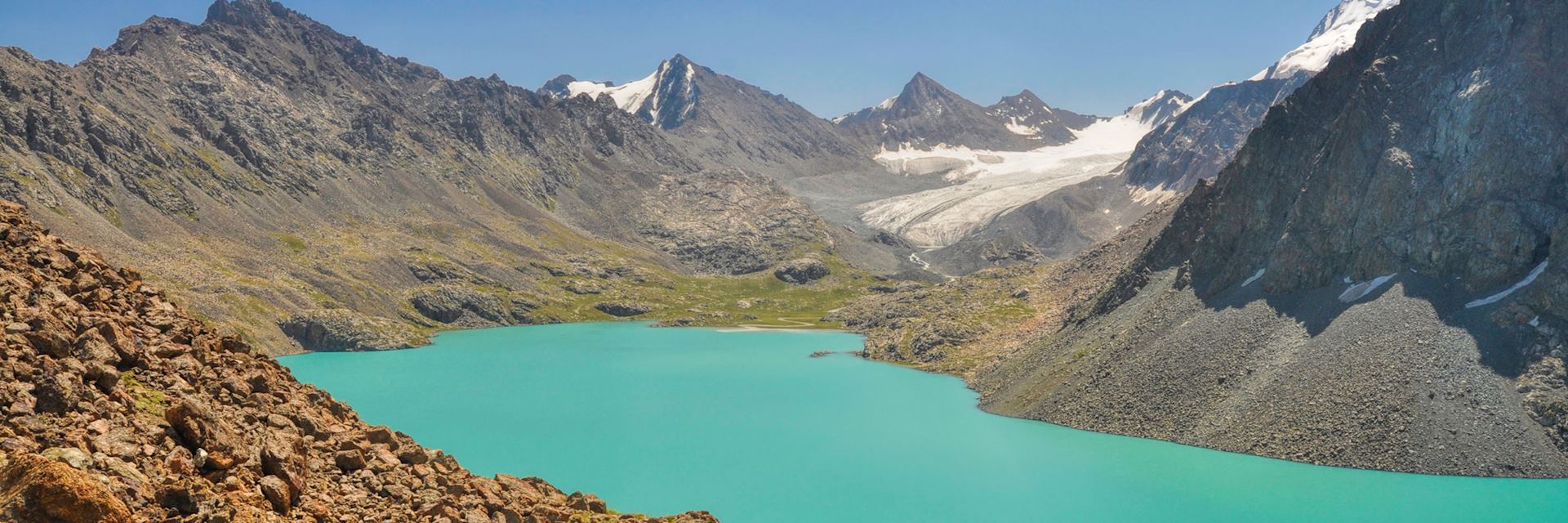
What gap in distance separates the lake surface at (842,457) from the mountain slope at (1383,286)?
11.6 feet

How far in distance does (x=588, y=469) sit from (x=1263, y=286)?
61.1 metres

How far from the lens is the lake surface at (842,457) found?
59.7 meters

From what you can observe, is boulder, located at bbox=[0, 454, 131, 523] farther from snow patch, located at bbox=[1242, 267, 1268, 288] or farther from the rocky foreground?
snow patch, located at bbox=[1242, 267, 1268, 288]

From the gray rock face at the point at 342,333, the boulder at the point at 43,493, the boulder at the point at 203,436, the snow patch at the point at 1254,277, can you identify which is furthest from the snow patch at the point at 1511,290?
the gray rock face at the point at 342,333

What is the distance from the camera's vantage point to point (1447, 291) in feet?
247

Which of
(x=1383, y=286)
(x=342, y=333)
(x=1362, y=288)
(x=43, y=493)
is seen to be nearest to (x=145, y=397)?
(x=43, y=493)

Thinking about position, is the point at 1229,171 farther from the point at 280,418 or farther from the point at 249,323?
the point at 249,323

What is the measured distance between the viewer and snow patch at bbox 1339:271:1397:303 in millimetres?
79438

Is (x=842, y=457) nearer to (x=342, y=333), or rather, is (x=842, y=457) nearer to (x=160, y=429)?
(x=160, y=429)

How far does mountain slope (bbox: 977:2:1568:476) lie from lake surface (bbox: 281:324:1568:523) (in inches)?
140

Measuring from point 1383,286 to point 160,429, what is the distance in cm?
8499

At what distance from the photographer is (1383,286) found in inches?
3108

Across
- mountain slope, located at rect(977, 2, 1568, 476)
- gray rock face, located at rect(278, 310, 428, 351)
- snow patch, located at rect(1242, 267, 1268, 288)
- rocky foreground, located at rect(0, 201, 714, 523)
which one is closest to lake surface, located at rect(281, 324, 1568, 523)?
mountain slope, located at rect(977, 2, 1568, 476)

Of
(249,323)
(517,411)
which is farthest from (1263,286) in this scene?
(249,323)
